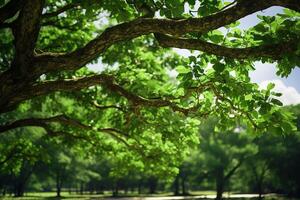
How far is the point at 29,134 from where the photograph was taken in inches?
1924

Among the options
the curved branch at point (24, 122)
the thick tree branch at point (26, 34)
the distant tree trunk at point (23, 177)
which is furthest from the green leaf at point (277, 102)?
the distant tree trunk at point (23, 177)

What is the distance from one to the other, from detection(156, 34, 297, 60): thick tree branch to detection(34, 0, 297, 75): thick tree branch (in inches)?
14.7

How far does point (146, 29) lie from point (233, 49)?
151 centimetres

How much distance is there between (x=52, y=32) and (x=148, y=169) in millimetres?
7244

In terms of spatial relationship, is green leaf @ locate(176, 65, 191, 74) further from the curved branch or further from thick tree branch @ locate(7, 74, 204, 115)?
the curved branch

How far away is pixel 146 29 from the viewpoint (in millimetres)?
5867

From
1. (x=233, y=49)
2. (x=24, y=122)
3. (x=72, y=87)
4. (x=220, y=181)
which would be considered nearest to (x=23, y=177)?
(x=220, y=181)

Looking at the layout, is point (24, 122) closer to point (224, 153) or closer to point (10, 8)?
point (10, 8)

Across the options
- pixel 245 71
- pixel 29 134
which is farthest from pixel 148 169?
pixel 29 134

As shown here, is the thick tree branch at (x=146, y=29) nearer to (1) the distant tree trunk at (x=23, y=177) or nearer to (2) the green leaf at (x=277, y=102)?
(2) the green leaf at (x=277, y=102)

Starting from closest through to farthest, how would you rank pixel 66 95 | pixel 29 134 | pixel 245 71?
pixel 245 71 < pixel 66 95 < pixel 29 134

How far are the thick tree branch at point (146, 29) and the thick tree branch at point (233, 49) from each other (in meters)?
0.37

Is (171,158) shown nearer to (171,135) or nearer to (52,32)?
(171,135)

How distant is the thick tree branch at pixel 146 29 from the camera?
532cm
